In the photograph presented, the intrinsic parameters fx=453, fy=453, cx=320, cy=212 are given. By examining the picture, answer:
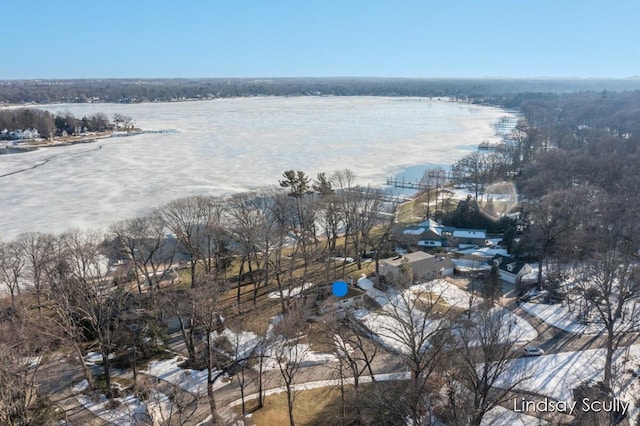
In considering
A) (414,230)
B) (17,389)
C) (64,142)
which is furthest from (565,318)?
(64,142)

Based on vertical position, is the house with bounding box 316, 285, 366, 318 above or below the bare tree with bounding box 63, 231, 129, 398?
below

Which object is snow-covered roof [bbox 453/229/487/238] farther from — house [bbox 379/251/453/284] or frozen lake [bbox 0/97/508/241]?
frozen lake [bbox 0/97/508/241]

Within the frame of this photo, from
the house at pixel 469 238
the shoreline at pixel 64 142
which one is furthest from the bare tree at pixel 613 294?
the shoreline at pixel 64 142

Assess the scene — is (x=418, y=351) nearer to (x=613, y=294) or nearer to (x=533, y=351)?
(x=533, y=351)

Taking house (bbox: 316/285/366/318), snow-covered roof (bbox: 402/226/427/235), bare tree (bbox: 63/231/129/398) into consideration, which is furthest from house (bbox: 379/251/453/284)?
bare tree (bbox: 63/231/129/398)

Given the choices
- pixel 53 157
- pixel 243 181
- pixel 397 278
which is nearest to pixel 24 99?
pixel 53 157

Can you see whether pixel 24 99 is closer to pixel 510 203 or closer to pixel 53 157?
pixel 53 157

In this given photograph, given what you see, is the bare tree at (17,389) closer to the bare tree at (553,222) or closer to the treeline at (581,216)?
the treeline at (581,216)
